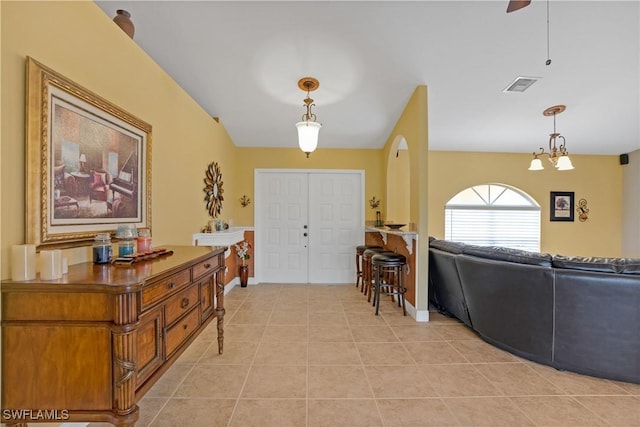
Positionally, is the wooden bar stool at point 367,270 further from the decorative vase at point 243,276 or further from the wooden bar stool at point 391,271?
the decorative vase at point 243,276

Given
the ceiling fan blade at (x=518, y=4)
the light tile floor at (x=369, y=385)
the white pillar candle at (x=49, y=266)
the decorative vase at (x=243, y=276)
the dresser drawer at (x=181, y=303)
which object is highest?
the ceiling fan blade at (x=518, y=4)

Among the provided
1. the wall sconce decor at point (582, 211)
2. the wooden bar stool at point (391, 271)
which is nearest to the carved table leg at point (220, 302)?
the wooden bar stool at point (391, 271)

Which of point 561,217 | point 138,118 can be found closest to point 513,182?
point 561,217

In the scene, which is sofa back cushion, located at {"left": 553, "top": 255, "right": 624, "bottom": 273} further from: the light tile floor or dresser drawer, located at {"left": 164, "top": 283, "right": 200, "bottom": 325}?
dresser drawer, located at {"left": 164, "top": 283, "right": 200, "bottom": 325}

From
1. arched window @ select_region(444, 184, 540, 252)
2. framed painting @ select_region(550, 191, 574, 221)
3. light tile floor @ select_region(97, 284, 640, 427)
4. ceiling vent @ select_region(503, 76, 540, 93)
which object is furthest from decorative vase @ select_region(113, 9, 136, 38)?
framed painting @ select_region(550, 191, 574, 221)

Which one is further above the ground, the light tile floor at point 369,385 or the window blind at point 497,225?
the window blind at point 497,225

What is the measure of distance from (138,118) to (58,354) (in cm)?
171

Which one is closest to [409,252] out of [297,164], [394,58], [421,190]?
[421,190]

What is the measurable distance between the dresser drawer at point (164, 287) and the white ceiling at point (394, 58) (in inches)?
90.5

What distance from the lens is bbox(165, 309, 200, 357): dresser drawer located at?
166 centimetres

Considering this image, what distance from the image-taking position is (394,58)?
3.06 meters

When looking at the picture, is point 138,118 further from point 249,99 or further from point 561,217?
point 561,217

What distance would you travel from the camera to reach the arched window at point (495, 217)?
18.9ft

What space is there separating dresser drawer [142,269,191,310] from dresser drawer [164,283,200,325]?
0.06m
